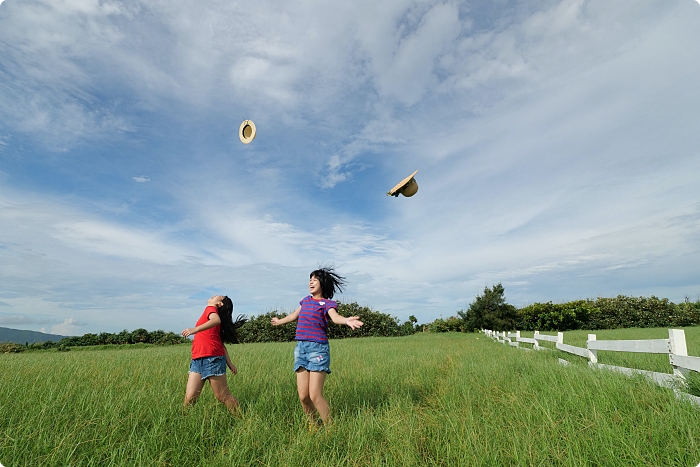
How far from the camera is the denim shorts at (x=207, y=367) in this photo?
5465mm

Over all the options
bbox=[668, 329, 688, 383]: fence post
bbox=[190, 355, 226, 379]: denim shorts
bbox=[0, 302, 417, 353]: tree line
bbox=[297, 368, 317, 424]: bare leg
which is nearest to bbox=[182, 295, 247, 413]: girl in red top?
bbox=[190, 355, 226, 379]: denim shorts

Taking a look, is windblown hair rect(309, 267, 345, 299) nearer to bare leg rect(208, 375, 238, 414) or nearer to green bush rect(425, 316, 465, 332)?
bare leg rect(208, 375, 238, 414)

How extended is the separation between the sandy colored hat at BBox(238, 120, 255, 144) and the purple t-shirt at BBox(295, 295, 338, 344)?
4045mm

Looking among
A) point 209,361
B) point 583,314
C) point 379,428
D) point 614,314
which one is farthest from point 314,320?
point 614,314

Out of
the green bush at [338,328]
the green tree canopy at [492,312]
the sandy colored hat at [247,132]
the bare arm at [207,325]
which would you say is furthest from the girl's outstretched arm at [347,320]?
the green tree canopy at [492,312]

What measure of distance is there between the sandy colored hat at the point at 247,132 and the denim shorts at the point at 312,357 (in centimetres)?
454

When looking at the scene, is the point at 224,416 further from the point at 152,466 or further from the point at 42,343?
the point at 42,343

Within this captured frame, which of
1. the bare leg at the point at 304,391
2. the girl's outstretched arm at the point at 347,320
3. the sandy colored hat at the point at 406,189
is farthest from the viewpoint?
the sandy colored hat at the point at 406,189

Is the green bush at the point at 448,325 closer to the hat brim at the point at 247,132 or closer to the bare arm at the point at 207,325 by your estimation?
the hat brim at the point at 247,132

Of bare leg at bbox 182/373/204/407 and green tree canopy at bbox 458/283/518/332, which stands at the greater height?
green tree canopy at bbox 458/283/518/332

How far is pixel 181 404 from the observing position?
5609mm

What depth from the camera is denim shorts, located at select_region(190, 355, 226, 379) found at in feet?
17.9

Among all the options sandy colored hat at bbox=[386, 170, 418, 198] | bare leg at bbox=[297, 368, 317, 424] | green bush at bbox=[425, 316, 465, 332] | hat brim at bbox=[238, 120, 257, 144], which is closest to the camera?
bare leg at bbox=[297, 368, 317, 424]

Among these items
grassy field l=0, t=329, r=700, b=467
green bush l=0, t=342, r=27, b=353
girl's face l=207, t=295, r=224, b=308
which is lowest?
grassy field l=0, t=329, r=700, b=467
